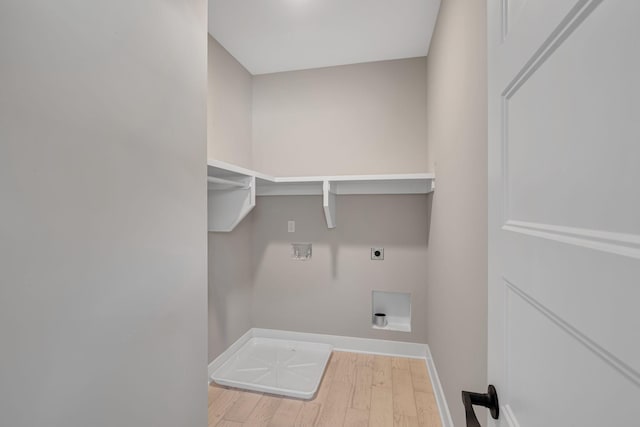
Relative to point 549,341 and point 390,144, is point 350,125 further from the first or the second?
point 549,341

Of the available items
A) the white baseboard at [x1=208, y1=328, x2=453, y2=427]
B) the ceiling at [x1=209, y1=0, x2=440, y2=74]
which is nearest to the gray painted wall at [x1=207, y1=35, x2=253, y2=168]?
the ceiling at [x1=209, y1=0, x2=440, y2=74]

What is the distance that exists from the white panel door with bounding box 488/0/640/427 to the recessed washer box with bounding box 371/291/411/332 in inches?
78.6

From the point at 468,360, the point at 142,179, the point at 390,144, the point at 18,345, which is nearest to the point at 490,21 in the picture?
the point at 142,179

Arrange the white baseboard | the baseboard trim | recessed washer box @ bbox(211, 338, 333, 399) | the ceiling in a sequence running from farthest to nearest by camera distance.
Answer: the white baseboard
recessed washer box @ bbox(211, 338, 333, 399)
the ceiling
the baseboard trim

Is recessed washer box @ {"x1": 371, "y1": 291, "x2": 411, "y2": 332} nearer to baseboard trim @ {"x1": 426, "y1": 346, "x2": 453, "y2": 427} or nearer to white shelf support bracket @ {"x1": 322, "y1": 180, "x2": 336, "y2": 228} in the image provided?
baseboard trim @ {"x1": 426, "y1": 346, "x2": 453, "y2": 427}

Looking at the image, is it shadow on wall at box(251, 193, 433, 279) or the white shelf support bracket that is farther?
shadow on wall at box(251, 193, 433, 279)

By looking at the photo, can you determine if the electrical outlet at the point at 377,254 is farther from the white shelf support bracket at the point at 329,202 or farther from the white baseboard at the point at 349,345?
the white baseboard at the point at 349,345

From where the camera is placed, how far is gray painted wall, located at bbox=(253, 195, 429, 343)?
2.39m

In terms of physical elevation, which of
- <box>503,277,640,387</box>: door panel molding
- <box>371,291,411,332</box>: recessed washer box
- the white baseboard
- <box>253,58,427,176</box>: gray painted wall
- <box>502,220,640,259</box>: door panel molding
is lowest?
the white baseboard

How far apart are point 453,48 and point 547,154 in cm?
126

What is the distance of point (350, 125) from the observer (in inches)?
98.3

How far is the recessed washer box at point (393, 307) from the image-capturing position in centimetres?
249

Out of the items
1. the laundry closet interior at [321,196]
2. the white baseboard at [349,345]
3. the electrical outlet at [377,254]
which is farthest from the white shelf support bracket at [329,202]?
the white baseboard at [349,345]

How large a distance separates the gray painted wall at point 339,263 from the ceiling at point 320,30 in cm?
118
